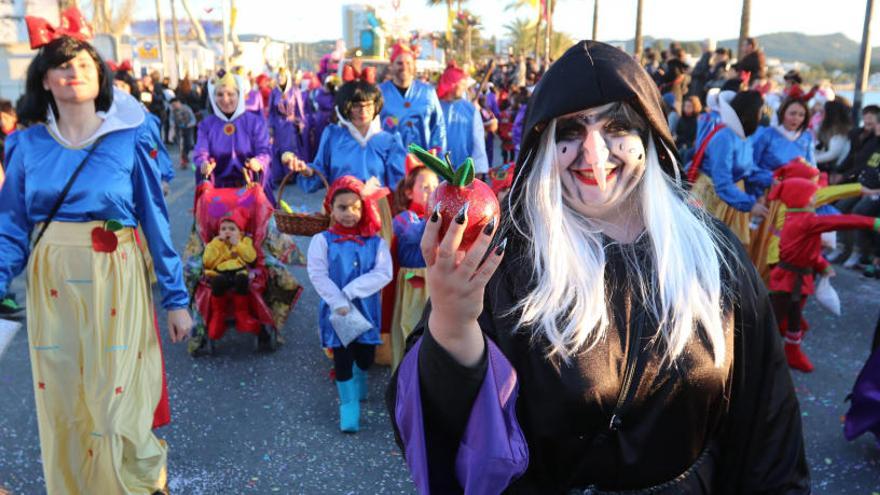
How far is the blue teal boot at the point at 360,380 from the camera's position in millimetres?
4008

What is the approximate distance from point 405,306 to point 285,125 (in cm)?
835

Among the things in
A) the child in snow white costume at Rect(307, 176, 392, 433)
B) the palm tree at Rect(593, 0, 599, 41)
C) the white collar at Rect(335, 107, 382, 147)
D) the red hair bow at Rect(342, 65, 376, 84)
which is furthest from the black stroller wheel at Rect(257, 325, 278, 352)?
the palm tree at Rect(593, 0, 599, 41)

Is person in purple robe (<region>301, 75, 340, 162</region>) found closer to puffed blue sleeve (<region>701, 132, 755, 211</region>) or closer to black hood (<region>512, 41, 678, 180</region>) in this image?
puffed blue sleeve (<region>701, 132, 755, 211</region>)

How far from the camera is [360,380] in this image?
411 cm

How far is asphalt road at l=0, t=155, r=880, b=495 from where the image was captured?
3311 mm

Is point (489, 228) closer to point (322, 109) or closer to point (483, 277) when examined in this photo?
point (483, 277)

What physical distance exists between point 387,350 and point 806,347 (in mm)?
3060

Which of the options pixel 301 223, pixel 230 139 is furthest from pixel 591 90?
pixel 230 139

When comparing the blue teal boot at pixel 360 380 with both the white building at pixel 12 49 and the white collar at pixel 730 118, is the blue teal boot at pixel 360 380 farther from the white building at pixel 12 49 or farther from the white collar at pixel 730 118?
the white building at pixel 12 49

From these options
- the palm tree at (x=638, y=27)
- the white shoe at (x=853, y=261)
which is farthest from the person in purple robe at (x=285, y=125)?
the palm tree at (x=638, y=27)

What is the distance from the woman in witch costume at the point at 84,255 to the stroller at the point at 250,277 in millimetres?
1948

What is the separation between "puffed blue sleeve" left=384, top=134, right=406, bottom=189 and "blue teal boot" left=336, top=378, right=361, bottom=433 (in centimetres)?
180

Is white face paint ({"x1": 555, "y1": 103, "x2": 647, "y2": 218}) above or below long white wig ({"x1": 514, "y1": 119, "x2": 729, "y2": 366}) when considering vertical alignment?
above

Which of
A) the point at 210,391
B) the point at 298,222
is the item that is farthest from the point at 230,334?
the point at 298,222
